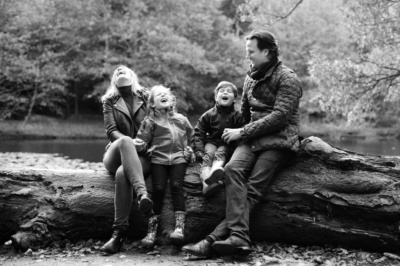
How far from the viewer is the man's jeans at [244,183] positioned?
470 cm

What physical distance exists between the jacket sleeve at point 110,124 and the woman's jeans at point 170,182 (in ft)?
2.29

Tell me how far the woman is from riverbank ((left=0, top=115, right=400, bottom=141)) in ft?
77.0

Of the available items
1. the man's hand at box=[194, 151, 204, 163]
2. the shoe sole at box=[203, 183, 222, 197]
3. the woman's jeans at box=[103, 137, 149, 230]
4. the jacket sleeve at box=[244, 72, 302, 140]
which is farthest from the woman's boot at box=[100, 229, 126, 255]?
the jacket sleeve at box=[244, 72, 302, 140]

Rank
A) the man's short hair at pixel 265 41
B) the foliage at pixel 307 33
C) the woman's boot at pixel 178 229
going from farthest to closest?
the foliage at pixel 307 33, the man's short hair at pixel 265 41, the woman's boot at pixel 178 229

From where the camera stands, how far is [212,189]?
16.9 ft

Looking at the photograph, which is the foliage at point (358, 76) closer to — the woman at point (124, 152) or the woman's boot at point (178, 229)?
the woman at point (124, 152)

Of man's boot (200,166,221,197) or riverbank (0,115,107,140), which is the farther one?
riverbank (0,115,107,140)

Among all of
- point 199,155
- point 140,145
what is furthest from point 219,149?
point 140,145

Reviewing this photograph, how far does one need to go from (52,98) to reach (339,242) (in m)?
28.1

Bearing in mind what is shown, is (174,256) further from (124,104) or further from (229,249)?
(124,104)

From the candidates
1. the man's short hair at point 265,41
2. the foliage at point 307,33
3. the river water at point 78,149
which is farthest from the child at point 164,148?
the foliage at point 307,33

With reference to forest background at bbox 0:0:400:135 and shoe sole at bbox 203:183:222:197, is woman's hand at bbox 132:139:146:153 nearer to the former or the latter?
shoe sole at bbox 203:183:222:197

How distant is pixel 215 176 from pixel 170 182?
2.10ft

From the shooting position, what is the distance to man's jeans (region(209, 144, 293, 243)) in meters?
4.70
